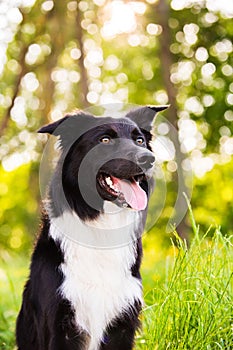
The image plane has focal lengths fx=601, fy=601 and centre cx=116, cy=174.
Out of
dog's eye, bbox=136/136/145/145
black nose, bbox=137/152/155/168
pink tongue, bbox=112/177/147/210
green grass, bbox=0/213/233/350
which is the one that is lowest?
green grass, bbox=0/213/233/350

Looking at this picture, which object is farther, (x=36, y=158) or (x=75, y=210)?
(x=36, y=158)

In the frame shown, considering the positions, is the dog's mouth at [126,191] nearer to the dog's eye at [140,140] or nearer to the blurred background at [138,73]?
the dog's eye at [140,140]

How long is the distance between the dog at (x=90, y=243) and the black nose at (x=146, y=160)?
0.12 ft

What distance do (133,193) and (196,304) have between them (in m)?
0.80

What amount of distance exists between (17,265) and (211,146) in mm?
7518

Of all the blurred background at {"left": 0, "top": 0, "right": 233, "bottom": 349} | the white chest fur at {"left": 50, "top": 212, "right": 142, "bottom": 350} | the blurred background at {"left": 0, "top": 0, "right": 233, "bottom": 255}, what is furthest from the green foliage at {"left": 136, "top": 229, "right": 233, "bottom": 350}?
the blurred background at {"left": 0, "top": 0, "right": 233, "bottom": 255}

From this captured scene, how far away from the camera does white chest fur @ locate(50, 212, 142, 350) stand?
149 inches

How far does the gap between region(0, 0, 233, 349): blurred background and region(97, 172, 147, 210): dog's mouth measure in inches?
130

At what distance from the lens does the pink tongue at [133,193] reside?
3.71 metres

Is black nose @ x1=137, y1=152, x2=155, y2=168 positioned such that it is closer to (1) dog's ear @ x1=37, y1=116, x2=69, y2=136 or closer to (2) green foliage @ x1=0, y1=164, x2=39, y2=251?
(1) dog's ear @ x1=37, y1=116, x2=69, y2=136

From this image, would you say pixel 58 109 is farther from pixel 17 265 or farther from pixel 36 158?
pixel 17 265

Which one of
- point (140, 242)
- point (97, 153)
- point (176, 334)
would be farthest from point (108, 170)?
point (176, 334)

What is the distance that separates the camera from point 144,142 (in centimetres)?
396

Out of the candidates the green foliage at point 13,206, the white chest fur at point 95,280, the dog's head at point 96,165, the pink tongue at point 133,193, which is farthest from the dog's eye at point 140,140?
the green foliage at point 13,206
